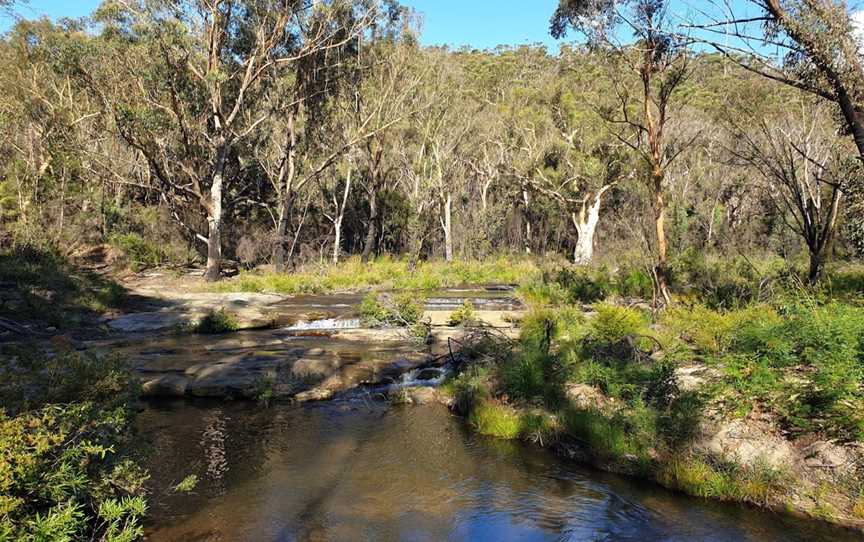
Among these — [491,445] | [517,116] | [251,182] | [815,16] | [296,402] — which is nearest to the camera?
[491,445]

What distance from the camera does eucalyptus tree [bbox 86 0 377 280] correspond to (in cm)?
2333

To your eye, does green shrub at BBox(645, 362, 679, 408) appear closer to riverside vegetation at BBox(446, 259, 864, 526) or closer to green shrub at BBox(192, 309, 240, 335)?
riverside vegetation at BBox(446, 259, 864, 526)

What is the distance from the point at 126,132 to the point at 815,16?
937 inches

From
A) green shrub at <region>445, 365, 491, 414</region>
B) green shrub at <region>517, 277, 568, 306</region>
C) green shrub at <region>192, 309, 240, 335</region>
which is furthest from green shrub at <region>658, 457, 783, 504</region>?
green shrub at <region>192, 309, 240, 335</region>

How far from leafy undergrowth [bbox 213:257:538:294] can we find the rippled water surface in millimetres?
15224

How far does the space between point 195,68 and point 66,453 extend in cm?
2359

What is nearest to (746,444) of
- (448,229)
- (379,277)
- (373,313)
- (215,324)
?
(373,313)

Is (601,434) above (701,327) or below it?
below

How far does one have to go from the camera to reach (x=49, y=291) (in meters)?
16.4

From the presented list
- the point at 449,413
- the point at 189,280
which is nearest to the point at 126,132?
the point at 189,280

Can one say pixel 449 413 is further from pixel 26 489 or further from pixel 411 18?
pixel 411 18

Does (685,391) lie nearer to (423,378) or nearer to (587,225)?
(423,378)

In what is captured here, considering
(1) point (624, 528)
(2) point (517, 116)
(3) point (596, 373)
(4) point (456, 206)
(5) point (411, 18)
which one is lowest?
(1) point (624, 528)

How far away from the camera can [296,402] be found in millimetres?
9859
